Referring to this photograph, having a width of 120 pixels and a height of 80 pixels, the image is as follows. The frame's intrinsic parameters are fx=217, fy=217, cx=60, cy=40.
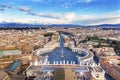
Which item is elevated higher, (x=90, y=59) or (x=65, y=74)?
(x=65, y=74)

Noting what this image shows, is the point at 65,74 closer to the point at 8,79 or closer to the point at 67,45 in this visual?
the point at 8,79

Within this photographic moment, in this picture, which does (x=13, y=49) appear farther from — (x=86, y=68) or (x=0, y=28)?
(x=0, y=28)

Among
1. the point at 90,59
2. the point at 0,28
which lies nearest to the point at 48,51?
the point at 90,59

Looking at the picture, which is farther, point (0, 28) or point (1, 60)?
point (0, 28)

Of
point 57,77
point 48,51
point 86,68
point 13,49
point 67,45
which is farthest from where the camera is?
point 67,45

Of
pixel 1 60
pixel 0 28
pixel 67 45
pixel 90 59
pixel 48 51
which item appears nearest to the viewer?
pixel 1 60

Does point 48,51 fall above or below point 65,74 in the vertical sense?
below

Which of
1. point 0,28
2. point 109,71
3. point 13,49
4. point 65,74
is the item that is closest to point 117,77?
point 109,71

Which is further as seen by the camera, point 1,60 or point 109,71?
point 1,60

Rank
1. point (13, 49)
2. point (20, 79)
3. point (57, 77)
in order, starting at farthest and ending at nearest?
point (13, 49) → point (20, 79) → point (57, 77)
